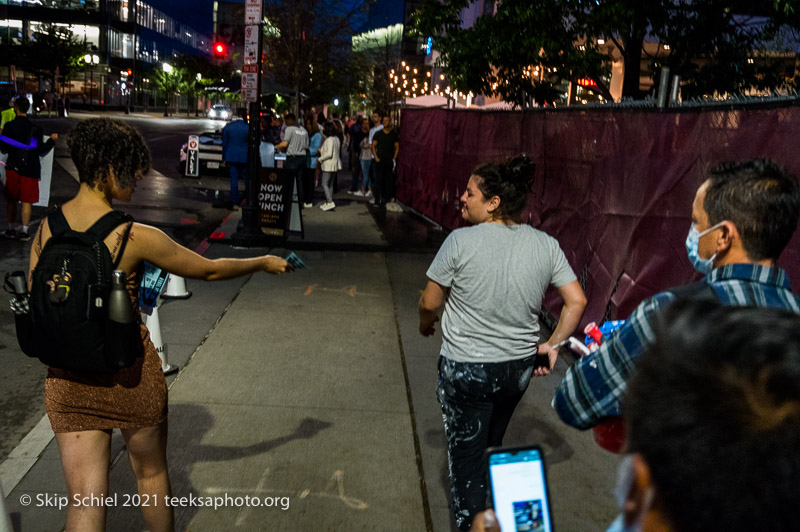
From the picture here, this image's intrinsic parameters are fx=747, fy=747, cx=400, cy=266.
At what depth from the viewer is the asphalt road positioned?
16.9 ft

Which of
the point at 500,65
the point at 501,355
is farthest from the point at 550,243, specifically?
the point at 500,65

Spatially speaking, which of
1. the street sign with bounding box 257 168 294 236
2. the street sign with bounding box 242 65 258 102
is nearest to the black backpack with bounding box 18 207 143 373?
the street sign with bounding box 242 65 258 102

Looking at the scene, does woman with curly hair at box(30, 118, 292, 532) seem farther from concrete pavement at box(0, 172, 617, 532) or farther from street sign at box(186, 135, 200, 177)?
street sign at box(186, 135, 200, 177)

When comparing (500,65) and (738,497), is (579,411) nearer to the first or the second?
(738,497)

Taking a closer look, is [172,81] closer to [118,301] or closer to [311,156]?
[311,156]

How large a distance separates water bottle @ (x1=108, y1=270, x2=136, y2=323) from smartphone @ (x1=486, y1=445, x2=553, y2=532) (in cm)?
164

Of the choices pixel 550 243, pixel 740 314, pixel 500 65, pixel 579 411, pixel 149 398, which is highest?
pixel 500 65

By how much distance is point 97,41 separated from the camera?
281ft

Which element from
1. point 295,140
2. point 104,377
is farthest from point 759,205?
point 295,140

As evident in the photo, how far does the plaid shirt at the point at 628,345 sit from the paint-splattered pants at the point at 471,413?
4.46 feet

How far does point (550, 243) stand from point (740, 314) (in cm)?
234

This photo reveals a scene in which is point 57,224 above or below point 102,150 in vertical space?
below

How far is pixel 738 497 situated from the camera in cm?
82

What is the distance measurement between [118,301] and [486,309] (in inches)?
57.7
